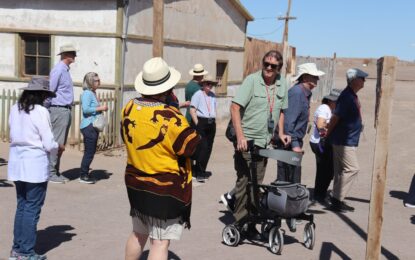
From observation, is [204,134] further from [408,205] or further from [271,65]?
[271,65]

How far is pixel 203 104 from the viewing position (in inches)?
375


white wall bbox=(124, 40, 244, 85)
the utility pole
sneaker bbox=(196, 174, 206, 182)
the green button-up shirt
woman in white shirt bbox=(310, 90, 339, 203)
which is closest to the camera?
the green button-up shirt

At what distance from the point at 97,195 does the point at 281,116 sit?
10.7 ft

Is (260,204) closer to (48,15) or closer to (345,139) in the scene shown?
(345,139)

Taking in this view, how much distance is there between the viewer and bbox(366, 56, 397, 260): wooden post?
461 cm

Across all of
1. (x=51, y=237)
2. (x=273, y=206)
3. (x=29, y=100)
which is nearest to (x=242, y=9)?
(x=273, y=206)

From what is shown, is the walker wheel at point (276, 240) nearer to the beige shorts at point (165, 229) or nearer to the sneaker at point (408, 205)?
the beige shorts at point (165, 229)

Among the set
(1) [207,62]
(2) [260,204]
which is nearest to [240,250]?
(2) [260,204]

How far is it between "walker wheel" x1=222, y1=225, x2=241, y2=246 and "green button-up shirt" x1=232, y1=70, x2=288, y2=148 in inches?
37.3

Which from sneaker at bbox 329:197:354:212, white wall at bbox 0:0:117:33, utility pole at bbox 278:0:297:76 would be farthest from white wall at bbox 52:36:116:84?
utility pole at bbox 278:0:297:76

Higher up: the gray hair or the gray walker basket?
the gray hair

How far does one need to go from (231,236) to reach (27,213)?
7.05 feet

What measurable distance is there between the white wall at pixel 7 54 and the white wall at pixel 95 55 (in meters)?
1.09

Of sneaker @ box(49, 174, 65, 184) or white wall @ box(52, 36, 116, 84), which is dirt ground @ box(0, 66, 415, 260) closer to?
sneaker @ box(49, 174, 65, 184)
